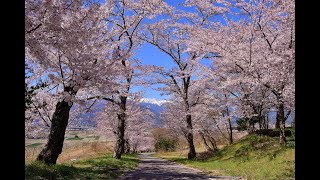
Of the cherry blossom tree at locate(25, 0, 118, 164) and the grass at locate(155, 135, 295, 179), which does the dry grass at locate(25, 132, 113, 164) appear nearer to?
the cherry blossom tree at locate(25, 0, 118, 164)

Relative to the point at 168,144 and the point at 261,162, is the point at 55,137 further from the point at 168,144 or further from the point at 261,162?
the point at 168,144

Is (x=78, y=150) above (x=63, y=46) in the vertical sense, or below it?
below

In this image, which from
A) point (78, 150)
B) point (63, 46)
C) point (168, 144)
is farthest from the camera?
point (168, 144)

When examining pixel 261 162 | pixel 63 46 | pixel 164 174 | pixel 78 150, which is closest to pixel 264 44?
pixel 261 162

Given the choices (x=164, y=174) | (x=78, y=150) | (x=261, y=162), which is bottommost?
(x=78, y=150)

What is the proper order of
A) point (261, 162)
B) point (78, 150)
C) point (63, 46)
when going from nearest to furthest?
Result: point (63, 46), point (261, 162), point (78, 150)

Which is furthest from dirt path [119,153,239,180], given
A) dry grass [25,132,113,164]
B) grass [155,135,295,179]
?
dry grass [25,132,113,164]

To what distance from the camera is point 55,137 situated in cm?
1356

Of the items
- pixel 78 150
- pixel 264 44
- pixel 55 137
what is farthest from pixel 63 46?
pixel 78 150

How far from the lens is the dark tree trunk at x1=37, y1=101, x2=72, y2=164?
1342cm

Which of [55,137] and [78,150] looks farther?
[78,150]
